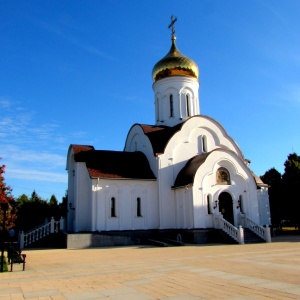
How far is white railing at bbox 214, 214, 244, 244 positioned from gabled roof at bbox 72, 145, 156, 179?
5767 millimetres

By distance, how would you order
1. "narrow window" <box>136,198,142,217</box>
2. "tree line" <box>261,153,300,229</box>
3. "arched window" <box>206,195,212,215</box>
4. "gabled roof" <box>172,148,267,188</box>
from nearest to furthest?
"gabled roof" <box>172,148,267,188</box>
"arched window" <box>206,195,212,215</box>
"narrow window" <box>136,198,142,217</box>
"tree line" <box>261,153,300,229</box>

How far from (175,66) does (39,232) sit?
17.9 metres

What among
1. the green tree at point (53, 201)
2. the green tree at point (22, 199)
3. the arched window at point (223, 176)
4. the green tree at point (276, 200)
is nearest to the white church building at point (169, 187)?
the arched window at point (223, 176)

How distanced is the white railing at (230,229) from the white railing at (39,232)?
456 inches

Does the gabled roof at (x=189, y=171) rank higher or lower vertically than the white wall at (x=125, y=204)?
higher

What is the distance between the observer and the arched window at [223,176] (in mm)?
25766

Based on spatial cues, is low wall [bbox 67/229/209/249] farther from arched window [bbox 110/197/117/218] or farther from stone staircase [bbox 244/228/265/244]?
stone staircase [bbox 244/228/265/244]

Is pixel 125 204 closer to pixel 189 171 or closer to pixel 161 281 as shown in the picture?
pixel 189 171

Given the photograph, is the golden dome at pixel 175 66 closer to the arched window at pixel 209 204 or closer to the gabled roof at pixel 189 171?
the gabled roof at pixel 189 171

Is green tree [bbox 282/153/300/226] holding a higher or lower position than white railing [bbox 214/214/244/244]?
higher

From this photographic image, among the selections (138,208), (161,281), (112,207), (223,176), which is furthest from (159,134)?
(161,281)

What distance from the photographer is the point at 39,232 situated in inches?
993

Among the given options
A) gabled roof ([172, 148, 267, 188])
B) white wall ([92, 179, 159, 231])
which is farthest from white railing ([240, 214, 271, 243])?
white wall ([92, 179, 159, 231])

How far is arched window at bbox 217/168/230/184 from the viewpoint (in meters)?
25.8
